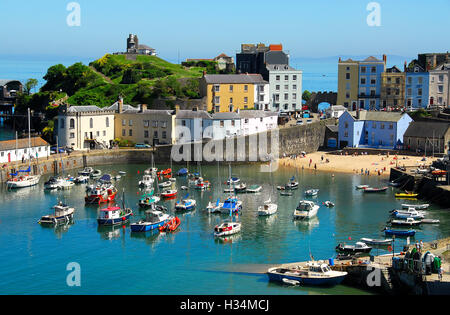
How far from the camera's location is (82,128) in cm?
7294

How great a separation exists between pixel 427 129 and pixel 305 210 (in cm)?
2877

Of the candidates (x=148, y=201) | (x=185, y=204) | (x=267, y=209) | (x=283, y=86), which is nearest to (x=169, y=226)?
(x=185, y=204)

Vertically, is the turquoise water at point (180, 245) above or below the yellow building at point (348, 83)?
below

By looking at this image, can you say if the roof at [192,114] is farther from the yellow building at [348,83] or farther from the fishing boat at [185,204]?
the fishing boat at [185,204]

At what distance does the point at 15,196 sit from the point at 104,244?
16020 millimetres

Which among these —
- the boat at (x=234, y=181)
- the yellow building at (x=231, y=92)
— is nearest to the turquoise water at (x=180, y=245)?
the boat at (x=234, y=181)

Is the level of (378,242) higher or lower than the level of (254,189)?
lower

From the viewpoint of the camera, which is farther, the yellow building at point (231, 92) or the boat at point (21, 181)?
the yellow building at point (231, 92)

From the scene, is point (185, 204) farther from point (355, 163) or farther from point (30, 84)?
point (30, 84)

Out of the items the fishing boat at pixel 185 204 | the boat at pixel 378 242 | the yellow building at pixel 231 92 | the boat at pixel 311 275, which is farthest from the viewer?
the yellow building at pixel 231 92

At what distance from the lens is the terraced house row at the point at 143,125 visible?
238 feet

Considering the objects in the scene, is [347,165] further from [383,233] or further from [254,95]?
[383,233]

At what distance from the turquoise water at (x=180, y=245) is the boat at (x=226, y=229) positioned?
0.62 m
